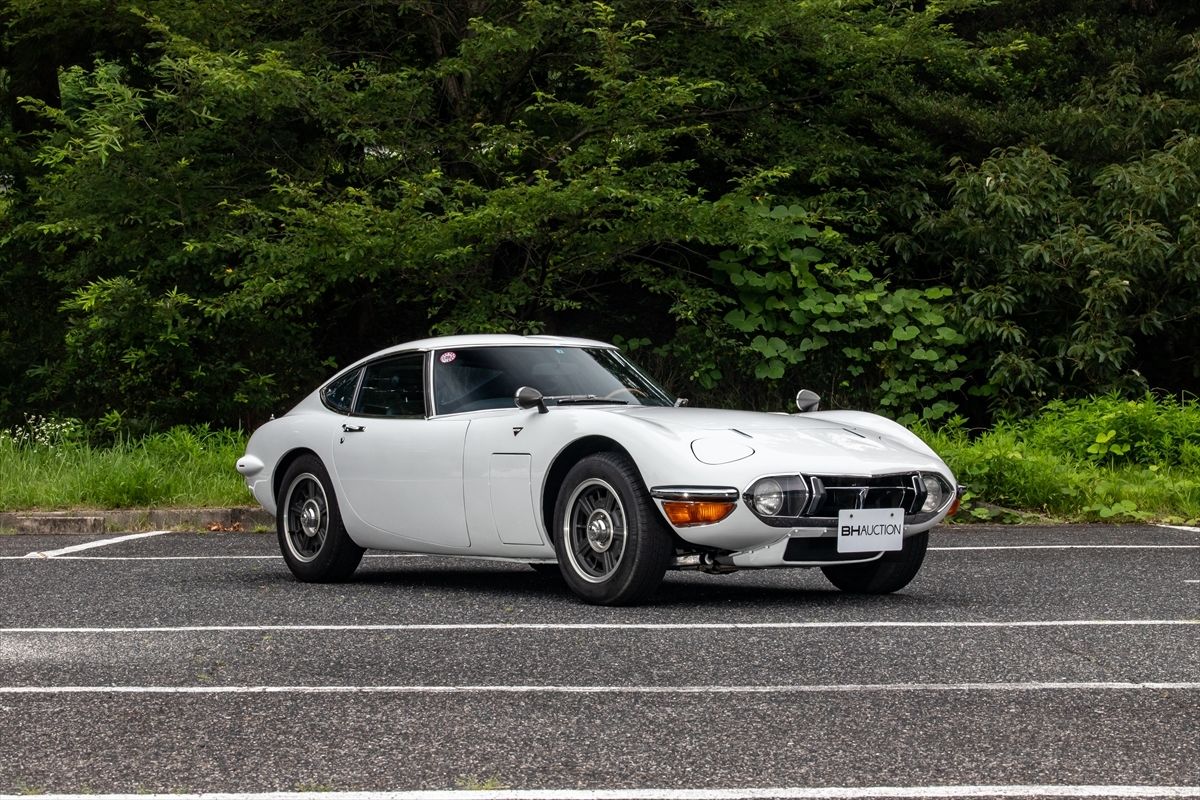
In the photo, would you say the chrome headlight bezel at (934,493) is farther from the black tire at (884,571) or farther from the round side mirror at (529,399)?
the round side mirror at (529,399)

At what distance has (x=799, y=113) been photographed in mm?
18625

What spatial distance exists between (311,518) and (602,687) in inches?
148

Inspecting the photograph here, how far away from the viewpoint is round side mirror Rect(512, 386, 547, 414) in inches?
304

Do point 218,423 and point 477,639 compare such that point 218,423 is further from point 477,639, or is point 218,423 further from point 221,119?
point 477,639

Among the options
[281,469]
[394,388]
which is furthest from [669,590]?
[281,469]

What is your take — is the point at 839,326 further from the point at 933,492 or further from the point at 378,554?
the point at 933,492

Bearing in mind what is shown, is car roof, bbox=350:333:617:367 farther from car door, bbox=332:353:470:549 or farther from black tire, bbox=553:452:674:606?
black tire, bbox=553:452:674:606

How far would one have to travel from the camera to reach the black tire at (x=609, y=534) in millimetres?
7141

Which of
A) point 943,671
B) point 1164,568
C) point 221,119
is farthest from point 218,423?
point 943,671

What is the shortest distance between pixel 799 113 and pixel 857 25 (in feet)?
3.90

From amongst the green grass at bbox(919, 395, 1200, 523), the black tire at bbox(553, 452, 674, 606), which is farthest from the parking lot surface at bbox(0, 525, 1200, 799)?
the green grass at bbox(919, 395, 1200, 523)

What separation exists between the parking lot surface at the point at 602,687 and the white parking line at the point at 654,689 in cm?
2

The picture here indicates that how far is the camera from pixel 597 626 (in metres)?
6.95

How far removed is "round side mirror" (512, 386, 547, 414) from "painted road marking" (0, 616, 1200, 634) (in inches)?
44.8
